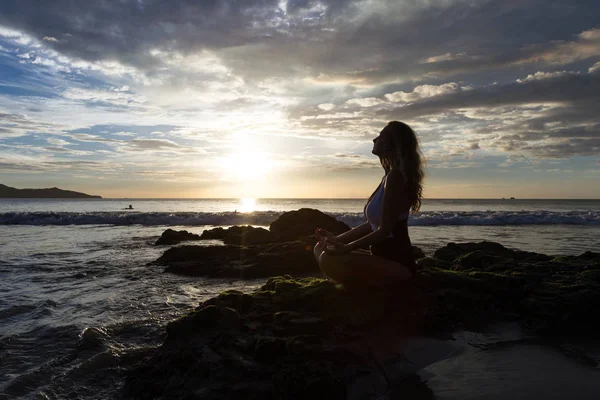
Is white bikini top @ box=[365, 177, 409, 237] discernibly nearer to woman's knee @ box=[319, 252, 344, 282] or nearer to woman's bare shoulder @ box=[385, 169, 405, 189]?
woman's bare shoulder @ box=[385, 169, 405, 189]

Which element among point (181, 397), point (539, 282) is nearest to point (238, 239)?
point (539, 282)

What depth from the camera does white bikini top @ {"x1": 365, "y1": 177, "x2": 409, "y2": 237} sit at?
5.00 meters

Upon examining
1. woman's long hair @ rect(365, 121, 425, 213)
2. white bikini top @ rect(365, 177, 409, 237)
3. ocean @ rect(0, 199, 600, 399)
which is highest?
woman's long hair @ rect(365, 121, 425, 213)

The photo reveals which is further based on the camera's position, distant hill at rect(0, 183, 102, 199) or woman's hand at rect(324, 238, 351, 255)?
distant hill at rect(0, 183, 102, 199)

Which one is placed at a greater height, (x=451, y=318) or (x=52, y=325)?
(x=451, y=318)

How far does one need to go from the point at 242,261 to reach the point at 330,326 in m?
7.34

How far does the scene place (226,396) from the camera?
11.2 ft

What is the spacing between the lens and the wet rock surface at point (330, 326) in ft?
11.8

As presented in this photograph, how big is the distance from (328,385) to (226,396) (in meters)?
0.90

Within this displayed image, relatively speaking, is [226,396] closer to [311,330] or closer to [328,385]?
[328,385]

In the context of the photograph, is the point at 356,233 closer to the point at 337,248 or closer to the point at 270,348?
the point at 337,248

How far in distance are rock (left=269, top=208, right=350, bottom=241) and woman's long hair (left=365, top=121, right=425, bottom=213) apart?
38.1 feet

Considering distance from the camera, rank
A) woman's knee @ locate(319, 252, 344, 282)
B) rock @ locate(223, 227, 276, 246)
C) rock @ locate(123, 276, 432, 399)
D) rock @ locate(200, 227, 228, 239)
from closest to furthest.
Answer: rock @ locate(123, 276, 432, 399), woman's knee @ locate(319, 252, 344, 282), rock @ locate(223, 227, 276, 246), rock @ locate(200, 227, 228, 239)

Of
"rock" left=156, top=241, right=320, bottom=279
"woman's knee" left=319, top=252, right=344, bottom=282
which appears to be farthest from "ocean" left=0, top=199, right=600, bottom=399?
"woman's knee" left=319, top=252, right=344, bottom=282
